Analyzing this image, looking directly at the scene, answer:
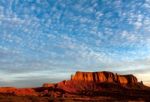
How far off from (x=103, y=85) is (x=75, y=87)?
15.2 metres

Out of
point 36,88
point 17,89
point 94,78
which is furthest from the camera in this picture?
point 94,78

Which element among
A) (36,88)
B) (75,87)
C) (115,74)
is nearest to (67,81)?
(75,87)

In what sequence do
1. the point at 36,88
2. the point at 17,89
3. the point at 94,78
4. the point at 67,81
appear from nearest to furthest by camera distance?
the point at 17,89 < the point at 36,88 < the point at 67,81 < the point at 94,78

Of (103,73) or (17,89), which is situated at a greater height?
(103,73)

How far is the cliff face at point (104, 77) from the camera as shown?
533ft

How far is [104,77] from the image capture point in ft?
549

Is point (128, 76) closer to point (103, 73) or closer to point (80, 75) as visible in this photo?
point (103, 73)

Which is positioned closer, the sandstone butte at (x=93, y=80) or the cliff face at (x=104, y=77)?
the sandstone butte at (x=93, y=80)

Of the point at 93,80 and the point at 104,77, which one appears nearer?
the point at 93,80

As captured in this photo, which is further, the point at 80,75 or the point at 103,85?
the point at 80,75

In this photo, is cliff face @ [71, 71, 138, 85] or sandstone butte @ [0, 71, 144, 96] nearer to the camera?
sandstone butte @ [0, 71, 144, 96]

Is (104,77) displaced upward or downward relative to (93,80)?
upward

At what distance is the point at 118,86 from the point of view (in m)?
143

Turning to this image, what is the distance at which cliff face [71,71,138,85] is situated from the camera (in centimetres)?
16236
